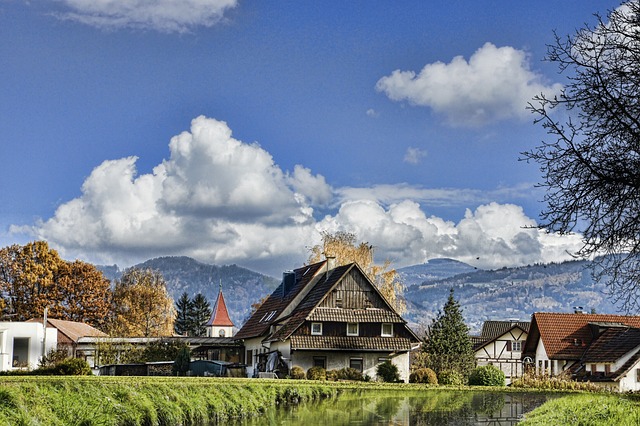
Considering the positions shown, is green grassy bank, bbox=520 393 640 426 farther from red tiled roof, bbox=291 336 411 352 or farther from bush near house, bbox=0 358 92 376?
red tiled roof, bbox=291 336 411 352

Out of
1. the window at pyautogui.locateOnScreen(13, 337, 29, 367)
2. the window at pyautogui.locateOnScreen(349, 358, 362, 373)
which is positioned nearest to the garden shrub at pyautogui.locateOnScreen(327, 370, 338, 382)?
the window at pyautogui.locateOnScreen(349, 358, 362, 373)

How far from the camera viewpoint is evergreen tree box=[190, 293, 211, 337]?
124m

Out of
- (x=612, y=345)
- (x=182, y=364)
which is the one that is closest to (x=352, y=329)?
(x=182, y=364)

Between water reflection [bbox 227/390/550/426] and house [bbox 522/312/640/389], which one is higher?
house [bbox 522/312/640/389]

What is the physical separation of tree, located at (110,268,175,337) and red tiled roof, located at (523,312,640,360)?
4005 centimetres

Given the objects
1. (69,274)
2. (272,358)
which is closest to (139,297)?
(69,274)

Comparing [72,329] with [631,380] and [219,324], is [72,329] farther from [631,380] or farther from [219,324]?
[219,324]

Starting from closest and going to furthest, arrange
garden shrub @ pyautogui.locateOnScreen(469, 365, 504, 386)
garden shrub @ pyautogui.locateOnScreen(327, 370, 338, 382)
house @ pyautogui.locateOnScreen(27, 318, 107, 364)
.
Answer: garden shrub @ pyautogui.locateOnScreen(469, 365, 504, 386), garden shrub @ pyautogui.locateOnScreen(327, 370, 338, 382), house @ pyautogui.locateOnScreen(27, 318, 107, 364)

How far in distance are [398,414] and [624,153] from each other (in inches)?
569

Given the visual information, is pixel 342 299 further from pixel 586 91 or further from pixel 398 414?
pixel 586 91

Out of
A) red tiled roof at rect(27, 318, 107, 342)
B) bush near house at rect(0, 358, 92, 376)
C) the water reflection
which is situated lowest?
the water reflection

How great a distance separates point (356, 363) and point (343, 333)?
2.00 metres

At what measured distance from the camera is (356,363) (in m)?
52.9

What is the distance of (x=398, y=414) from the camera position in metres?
26.1
